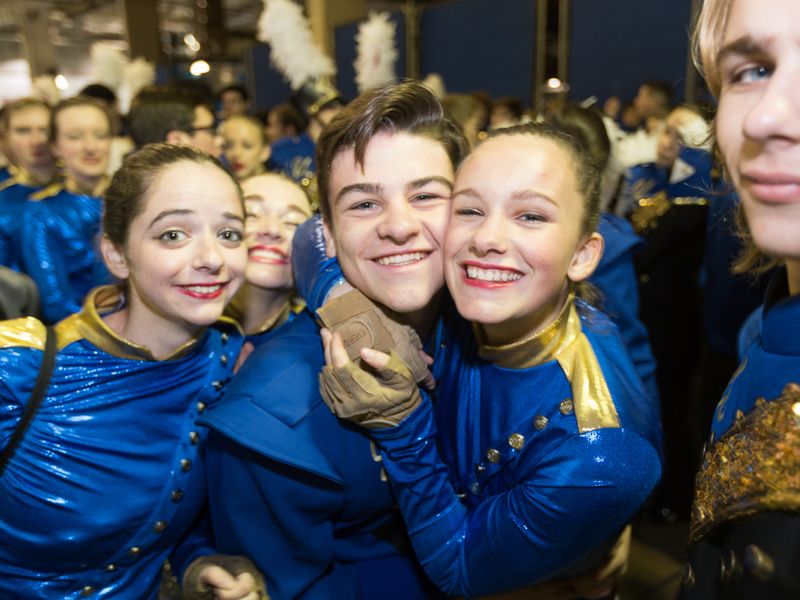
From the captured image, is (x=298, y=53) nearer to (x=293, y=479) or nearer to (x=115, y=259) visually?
(x=115, y=259)

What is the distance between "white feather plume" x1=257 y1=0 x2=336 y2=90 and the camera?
4957 mm

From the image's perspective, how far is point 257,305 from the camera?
6.72ft

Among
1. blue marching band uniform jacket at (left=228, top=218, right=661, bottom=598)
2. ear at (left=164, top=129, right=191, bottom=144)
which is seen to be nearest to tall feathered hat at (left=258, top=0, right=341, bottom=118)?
ear at (left=164, top=129, right=191, bottom=144)

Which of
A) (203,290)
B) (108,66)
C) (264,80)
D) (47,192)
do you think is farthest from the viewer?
(264,80)

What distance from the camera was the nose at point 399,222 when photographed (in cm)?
134

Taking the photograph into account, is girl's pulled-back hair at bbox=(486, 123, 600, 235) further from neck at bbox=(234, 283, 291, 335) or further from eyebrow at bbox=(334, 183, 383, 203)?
neck at bbox=(234, 283, 291, 335)

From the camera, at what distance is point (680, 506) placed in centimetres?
325

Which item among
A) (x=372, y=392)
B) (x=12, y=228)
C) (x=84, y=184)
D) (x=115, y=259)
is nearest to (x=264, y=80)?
(x=84, y=184)

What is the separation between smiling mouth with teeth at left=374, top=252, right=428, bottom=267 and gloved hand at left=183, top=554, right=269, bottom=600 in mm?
707

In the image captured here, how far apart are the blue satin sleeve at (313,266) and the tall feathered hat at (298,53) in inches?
135

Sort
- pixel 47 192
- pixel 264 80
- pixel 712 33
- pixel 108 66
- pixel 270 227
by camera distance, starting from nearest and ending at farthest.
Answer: pixel 712 33, pixel 270 227, pixel 47 192, pixel 108 66, pixel 264 80

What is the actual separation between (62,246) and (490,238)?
256 centimetres

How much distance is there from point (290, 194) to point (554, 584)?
4.47 feet

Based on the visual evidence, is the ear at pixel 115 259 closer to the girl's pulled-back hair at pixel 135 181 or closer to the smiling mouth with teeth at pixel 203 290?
the girl's pulled-back hair at pixel 135 181
